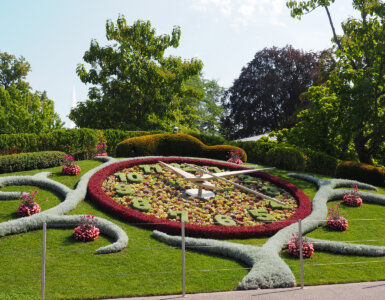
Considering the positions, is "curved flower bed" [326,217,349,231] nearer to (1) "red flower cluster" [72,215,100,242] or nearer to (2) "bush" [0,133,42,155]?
(1) "red flower cluster" [72,215,100,242]

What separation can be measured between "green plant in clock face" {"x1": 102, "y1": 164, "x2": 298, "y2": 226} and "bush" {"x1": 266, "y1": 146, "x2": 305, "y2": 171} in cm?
365

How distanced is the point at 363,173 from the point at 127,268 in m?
13.0

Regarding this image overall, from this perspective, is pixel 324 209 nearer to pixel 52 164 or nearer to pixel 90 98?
pixel 52 164

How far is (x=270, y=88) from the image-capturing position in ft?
117

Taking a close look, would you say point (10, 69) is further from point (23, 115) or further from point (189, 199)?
point (189, 199)

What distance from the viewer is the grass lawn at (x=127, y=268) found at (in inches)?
250

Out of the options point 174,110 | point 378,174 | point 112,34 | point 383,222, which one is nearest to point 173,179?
point 383,222

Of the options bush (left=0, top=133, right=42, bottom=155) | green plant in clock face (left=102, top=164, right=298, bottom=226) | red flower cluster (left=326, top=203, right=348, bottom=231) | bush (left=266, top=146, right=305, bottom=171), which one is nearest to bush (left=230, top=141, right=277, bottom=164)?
bush (left=266, top=146, right=305, bottom=171)

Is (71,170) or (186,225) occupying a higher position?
(71,170)

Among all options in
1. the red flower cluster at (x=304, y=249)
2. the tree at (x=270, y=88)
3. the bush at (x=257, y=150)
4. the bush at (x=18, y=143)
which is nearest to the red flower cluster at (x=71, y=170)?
the bush at (x=18, y=143)

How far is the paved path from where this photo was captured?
6008 mm

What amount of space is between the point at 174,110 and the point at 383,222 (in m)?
18.8

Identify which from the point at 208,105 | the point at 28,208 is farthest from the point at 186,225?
the point at 208,105

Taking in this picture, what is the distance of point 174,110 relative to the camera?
27.5 meters
